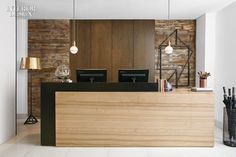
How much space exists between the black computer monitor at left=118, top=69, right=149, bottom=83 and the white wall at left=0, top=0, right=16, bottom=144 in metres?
2.16

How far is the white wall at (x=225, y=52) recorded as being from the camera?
5.38 meters

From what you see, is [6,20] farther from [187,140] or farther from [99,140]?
[187,140]

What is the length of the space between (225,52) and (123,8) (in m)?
2.58

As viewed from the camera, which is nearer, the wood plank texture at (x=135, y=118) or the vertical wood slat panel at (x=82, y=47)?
the wood plank texture at (x=135, y=118)

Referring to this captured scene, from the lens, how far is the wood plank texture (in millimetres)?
4340

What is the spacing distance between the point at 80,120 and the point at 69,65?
10.1ft

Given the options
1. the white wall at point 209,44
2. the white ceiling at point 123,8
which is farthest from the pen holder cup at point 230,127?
the white ceiling at point 123,8

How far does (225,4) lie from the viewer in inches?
217

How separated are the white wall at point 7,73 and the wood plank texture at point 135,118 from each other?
1076 millimetres

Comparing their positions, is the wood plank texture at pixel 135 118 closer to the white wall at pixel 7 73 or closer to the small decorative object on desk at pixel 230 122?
the small decorative object on desk at pixel 230 122

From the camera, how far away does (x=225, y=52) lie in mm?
5734

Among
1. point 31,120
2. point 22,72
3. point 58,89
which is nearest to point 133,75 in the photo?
point 58,89

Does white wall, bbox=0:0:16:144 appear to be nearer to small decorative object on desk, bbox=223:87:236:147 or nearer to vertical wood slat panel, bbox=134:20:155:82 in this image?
vertical wood slat panel, bbox=134:20:155:82

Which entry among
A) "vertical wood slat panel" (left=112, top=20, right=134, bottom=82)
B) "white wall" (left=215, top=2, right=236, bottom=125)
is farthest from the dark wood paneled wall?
"white wall" (left=215, top=2, right=236, bottom=125)
